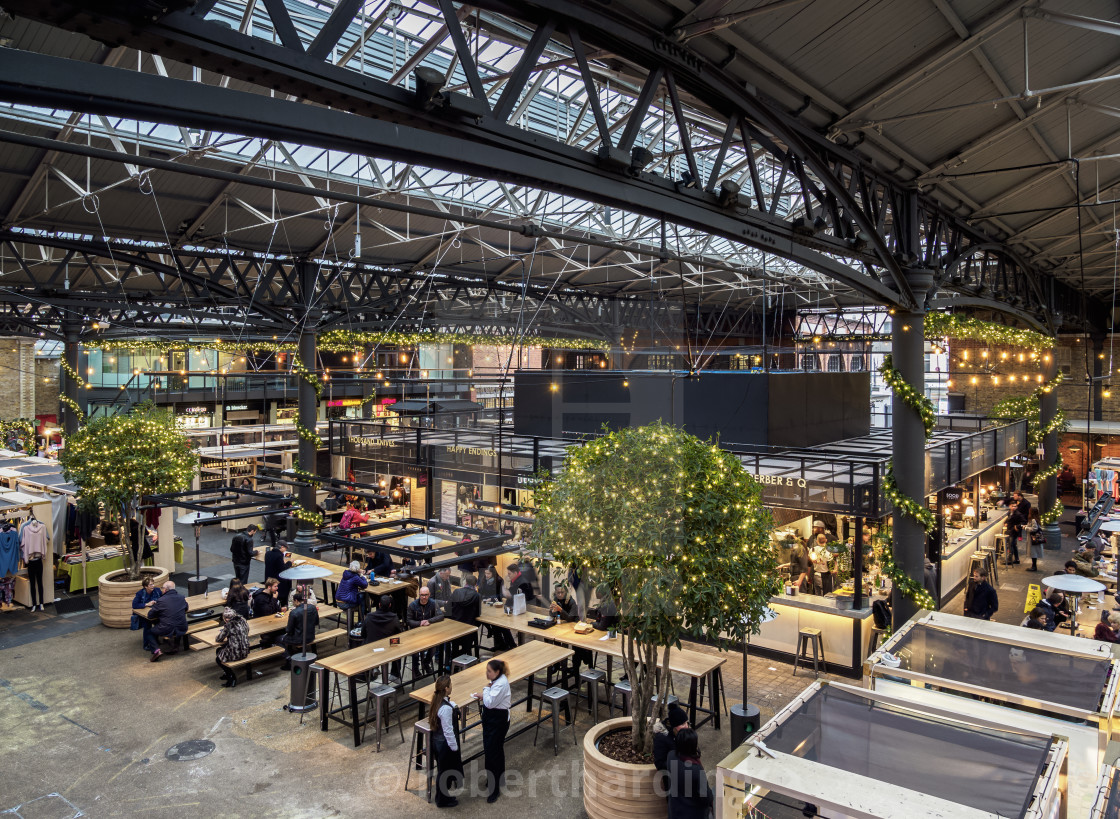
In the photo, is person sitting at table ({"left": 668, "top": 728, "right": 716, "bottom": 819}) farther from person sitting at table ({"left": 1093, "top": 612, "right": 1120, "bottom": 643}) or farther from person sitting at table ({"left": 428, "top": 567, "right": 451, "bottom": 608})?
person sitting at table ({"left": 1093, "top": 612, "right": 1120, "bottom": 643})

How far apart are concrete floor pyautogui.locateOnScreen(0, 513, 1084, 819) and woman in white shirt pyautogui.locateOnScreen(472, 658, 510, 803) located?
0.72 ft

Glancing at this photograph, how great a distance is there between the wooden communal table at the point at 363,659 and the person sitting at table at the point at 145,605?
3.42m

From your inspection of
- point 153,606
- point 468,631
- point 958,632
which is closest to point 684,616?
point 958,632

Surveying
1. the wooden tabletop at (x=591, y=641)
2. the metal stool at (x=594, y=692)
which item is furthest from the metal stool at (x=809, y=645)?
the metal stool at (x=594, y=692)

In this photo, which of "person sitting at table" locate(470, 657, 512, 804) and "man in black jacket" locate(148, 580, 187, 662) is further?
"man in black jacket" locate(148, 580, 187, 662)

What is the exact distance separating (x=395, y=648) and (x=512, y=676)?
1.68 m

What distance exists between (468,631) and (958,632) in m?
5.77

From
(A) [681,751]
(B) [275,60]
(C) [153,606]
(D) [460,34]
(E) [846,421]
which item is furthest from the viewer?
(E) [846,421]

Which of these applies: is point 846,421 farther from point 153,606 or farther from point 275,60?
point 275,60

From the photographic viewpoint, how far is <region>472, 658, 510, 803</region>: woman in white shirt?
22.4 ft

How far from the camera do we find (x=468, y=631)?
959 centimetres

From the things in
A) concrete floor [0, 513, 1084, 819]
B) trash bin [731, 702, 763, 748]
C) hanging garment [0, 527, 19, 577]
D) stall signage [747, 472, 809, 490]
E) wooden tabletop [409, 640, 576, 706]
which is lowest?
concrete floor [0, 513, 1084, 819]

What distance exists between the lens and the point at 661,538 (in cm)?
580

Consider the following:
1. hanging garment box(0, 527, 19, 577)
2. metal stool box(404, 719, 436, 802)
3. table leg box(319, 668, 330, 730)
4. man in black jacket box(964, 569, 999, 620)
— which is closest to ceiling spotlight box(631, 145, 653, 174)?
metal stool box(404, 719, 436, 802)
